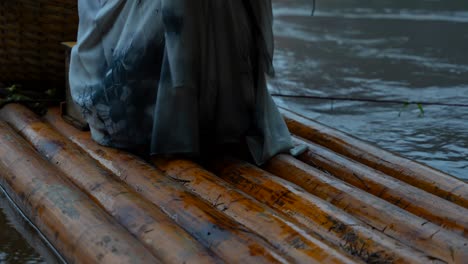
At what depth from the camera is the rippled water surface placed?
4164 mm

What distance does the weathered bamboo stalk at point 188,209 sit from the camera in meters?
1.85

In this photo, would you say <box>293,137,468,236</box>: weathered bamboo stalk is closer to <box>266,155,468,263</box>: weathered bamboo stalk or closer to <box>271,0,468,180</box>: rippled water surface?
<box>266,155,468,263</box>: weathered bamboo stalk

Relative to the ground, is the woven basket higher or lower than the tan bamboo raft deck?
higher

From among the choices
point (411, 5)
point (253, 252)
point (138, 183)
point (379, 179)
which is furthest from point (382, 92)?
point (411, 5)

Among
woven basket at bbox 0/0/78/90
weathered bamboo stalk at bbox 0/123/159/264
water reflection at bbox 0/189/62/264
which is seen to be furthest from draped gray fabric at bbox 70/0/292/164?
woven basket at bbox 0/0/78/90

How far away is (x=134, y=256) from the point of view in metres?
1.85

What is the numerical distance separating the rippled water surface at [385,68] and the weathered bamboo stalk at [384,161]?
464 millimetres

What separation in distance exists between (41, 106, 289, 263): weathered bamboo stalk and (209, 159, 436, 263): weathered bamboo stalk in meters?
0.25

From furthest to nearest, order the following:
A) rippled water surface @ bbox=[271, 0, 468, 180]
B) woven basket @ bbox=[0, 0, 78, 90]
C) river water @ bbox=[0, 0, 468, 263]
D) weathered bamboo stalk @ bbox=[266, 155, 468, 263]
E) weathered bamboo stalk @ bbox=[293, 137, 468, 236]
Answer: rippled water surface @ bbox=[271, 0, 468, 180] < river water @ bbox=[0, 0, 468, 263] < woven basket @ bbox=[0, 0, 78, 90] < weathered bamboo stalk @ bbox=[293, 137, 468, 236] < weathered bamboo stalk @ bbox=[266, 155, 468, 263]

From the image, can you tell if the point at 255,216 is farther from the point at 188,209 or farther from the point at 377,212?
the point at 377,212

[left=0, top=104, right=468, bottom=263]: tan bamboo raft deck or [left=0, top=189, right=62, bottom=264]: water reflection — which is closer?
[left=0, top=104, right=468, bottom=263]: tan bamboo raft deck

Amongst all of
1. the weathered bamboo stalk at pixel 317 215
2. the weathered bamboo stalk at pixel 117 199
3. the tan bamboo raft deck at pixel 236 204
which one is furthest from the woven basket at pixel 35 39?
the weathered bamboo stalk at pixel 317 215

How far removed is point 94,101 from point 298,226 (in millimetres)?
1253

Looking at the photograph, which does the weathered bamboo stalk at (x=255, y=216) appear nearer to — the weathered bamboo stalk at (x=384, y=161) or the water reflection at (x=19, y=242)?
the water reflection at (x=19, y=242)
